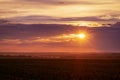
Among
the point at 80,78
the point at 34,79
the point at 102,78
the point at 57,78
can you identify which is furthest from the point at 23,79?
the point at 102,78

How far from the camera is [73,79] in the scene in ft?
123

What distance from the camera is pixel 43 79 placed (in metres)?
37.9

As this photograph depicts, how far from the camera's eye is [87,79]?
124ft

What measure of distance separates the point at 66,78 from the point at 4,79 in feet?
23.3

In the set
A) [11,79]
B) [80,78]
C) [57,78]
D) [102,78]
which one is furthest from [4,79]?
[102,78]

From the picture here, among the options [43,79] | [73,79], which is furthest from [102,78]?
[43,79]

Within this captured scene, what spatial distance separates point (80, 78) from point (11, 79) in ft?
26.4

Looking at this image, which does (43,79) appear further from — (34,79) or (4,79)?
(4,79)

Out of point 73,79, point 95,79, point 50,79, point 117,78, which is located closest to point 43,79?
point 50,79

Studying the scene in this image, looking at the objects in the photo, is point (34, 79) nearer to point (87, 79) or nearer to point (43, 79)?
point (43, 79)

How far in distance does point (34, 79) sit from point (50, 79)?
183 cm

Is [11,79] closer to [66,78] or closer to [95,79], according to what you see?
[66,78]

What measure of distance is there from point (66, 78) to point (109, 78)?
517 centimetres

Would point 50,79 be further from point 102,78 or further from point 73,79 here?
point 102,78
